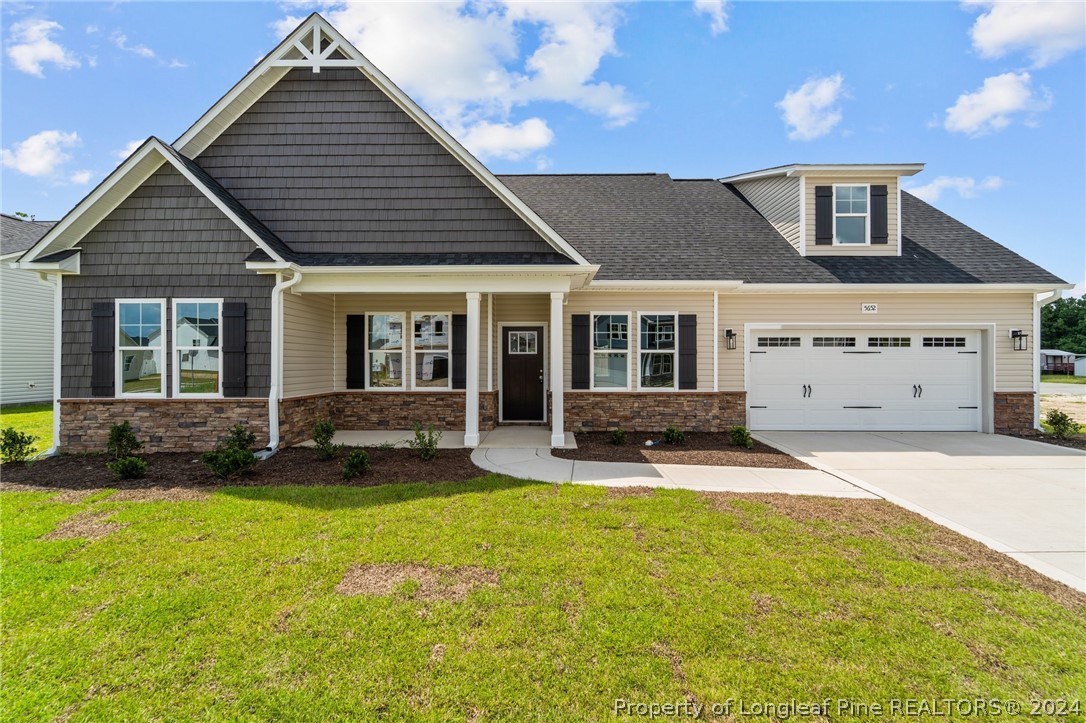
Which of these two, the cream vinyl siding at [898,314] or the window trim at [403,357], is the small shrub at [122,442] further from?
the cream vinyl siding at [898,314]

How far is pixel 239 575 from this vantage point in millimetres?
3545

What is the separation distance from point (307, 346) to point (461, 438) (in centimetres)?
354

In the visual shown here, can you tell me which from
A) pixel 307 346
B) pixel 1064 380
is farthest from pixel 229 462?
pixel 1064 380

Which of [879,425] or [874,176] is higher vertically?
[874,176]

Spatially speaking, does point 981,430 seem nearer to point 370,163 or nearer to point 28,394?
point 370,163

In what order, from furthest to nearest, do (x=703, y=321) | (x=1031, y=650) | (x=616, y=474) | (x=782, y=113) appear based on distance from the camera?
1. (x=782, y=113)
2. (x=703, y=321)
3. (x=616, y=474)
4. (x=1031, y=650)

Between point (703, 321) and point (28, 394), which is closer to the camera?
point (703, 321)

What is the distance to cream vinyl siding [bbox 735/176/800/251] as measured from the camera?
37.0 ft

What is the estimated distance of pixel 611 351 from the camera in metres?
10.1

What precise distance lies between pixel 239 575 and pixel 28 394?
19001mm

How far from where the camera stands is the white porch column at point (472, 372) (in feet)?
27.1

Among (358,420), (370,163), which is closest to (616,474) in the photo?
(358,420)

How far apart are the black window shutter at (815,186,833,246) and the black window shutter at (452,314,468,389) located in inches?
344

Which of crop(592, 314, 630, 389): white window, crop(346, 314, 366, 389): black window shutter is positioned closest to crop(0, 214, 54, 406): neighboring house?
crop(346, 314, 366, 389): black window shutter
